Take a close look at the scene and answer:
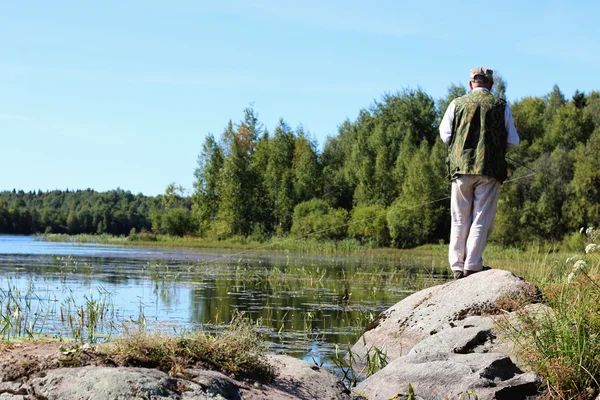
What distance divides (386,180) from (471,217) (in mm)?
49046

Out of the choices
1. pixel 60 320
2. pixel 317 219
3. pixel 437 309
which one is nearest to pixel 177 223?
pixel 317 219

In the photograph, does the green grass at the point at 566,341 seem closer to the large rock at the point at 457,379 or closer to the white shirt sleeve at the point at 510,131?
the large rock at the point at 457,379

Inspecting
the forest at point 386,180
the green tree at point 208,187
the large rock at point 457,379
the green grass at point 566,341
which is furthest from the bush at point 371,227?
the large rock at point 457,379

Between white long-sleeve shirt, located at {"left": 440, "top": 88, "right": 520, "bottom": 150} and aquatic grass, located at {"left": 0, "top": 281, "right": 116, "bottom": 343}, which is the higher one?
white long-sleeve shirt, located at {"left": 440, "top": 88, "right": 520, "bottom": 150}

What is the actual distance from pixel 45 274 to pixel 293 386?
45.8 feet

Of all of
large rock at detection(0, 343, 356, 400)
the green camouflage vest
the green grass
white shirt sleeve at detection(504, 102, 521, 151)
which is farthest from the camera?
white shirt sleeve at detection(504, 102, 521, 151)

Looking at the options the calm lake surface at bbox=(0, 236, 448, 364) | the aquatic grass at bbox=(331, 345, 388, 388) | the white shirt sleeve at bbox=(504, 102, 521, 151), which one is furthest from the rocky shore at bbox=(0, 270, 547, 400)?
the white shirt sleeve at bbox=(504, 102, 521, 151)

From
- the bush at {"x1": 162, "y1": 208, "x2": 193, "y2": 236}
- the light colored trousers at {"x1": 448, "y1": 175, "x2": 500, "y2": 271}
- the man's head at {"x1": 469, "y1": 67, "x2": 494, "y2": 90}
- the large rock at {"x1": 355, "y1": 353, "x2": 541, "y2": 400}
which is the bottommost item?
the large rock at {"x1": 355, "y1": 353, "x2": 541, "y2": 400}

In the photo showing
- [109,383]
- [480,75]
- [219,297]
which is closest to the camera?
[109,383]

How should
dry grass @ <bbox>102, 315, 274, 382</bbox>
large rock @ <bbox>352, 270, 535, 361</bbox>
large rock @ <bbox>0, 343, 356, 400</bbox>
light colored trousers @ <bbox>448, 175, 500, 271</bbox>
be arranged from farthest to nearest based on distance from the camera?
light colored trousers @ <bbox>448, 175, 500, 271</bbox> → large rock @ <bbox>352, 270, 535, 361</bbox> → dry grass @ <bbox>102, 315, 274, 382</bbox> → large rock @ <bbox>0, 343, 356, 400</bbox>

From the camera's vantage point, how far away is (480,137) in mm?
8438

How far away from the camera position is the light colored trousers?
27.8 ft

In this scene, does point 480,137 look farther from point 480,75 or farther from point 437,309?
point 437,309

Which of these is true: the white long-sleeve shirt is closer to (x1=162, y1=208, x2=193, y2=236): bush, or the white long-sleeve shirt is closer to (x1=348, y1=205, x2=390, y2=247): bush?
(x1=348, y1=205, x2=390, y2=247): bush
